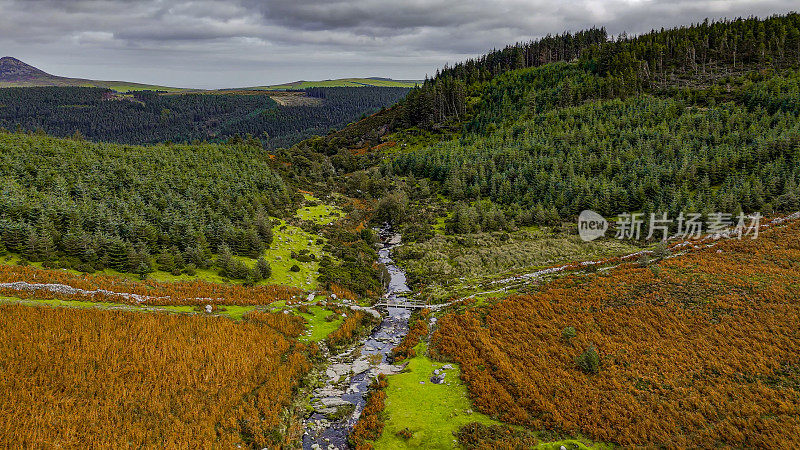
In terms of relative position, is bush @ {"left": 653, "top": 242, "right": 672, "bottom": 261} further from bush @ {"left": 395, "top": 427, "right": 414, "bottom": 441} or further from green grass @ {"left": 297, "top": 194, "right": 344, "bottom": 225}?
green grass @ {"left": 297, "top": 194, "right": 344, "bottom": 225}

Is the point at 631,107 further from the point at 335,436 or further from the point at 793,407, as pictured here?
the point at 335,436

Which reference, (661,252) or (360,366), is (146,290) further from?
(661,252)

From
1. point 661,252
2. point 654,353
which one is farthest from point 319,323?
point 661,252

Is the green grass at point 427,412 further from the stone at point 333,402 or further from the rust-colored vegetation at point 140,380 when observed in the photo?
the rust-colored vegetation at point 140,380

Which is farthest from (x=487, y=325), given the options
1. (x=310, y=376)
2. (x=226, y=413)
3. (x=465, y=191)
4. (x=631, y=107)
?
(x=631, y=107)

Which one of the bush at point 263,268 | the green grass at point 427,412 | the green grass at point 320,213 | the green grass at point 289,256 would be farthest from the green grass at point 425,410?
the green grass at point 320,213

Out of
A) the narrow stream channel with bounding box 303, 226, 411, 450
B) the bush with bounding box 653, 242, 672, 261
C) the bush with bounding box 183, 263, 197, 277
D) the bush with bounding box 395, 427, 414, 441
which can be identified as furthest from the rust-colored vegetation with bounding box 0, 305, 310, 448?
the bush with bounding box 653, 242, 672, 261
